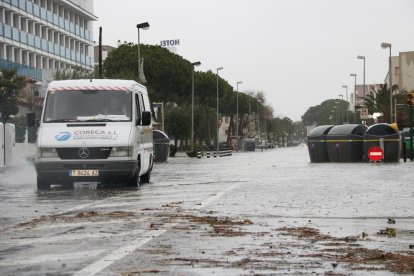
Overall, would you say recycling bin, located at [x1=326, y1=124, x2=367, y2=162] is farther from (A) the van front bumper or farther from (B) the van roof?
(A) the van front bumper

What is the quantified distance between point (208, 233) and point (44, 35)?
79.4m

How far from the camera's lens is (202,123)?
10150cm

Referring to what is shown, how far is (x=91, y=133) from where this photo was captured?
19.2m

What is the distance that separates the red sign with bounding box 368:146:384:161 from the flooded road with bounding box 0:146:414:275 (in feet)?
84.1

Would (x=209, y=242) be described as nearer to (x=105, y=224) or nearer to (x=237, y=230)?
(x=237, y=230)

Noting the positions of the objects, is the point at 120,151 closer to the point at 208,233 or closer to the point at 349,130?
the point at 208,233

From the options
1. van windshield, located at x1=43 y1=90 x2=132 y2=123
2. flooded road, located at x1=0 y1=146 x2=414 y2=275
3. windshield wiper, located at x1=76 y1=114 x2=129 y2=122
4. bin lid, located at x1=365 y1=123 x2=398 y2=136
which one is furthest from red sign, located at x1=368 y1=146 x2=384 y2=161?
windshield wiper, located at x1=76 y1=114 x2=129 y2=122

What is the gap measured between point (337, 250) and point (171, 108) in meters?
84.3

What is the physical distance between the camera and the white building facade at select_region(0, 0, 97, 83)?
7550cm

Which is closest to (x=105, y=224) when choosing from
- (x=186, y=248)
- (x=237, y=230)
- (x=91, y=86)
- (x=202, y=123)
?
(x=237, y=230)

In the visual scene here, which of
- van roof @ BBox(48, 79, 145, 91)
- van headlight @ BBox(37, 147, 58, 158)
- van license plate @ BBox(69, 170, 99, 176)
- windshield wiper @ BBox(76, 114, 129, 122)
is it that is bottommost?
van license plate @ BBox(69, 170, 99, 176)

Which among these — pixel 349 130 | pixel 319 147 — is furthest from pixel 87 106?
pixel 319 147

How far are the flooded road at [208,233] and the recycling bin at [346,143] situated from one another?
2705 centimetres

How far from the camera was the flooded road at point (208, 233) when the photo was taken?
7508mm
